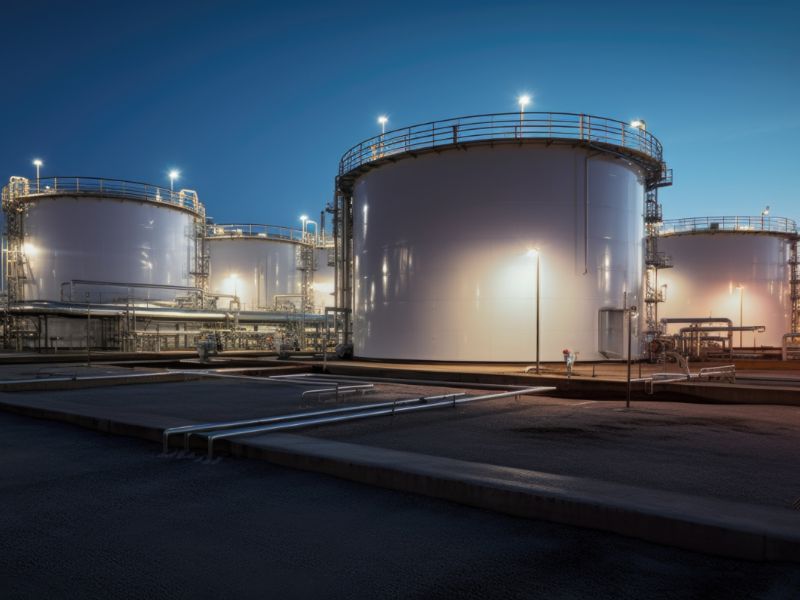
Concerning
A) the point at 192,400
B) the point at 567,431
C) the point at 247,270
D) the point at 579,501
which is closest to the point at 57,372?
the point at 192,400

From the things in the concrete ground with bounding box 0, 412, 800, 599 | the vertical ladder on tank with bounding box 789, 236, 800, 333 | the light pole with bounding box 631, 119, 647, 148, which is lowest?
the concrete ground with bounding box 0, 412, 800, 599

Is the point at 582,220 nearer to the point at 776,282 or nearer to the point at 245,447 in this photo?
the point at 245,447

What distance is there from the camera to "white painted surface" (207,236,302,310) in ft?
146

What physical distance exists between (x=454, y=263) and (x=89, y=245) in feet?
73.2

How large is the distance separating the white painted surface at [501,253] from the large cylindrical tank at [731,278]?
16.9 meters

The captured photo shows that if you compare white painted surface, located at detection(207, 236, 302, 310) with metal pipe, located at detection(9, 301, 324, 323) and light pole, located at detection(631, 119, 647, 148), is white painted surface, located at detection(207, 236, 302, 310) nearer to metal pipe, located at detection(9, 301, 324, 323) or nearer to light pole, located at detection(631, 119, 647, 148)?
metal pipe, located at detection(9, 301, 324, 323)

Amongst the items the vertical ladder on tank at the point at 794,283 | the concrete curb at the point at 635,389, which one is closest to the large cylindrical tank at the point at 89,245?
the concrete curb at the point at 635,389

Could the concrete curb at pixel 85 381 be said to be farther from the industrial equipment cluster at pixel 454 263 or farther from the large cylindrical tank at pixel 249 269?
the large cylindrical tank at pixel 249 269

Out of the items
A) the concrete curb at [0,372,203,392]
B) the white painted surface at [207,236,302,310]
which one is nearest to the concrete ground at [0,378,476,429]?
the concrete curb at [0,372,203,392]

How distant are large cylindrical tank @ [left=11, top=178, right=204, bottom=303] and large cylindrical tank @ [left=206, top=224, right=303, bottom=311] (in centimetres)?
786

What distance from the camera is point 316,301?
4844 centimetres

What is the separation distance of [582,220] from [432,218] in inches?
236

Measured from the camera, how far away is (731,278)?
132 ft

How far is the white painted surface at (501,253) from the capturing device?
934 inches
